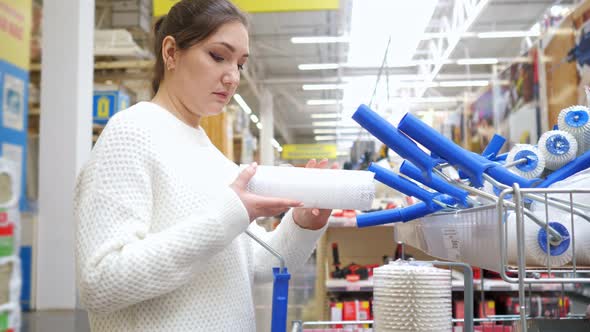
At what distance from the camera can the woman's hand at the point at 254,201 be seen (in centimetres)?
90

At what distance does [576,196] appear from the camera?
0.78m

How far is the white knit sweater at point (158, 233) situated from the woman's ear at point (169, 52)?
0.39 feet

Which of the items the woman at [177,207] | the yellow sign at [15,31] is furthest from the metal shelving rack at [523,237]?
the yellow sign at [15,31]

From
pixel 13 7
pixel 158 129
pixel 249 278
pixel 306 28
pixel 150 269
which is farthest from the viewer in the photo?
pixel 306 28

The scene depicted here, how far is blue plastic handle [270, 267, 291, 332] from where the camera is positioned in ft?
2.85

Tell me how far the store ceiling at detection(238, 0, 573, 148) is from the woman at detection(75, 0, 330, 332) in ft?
17.5

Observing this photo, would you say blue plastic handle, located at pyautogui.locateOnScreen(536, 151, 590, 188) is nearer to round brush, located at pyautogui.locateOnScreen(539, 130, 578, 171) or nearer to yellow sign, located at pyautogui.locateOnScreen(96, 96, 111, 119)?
round brush, located at pyautogui.locateOnScreen(539, 130, 578, 171)

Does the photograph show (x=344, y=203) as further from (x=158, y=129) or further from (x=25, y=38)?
(x=25, y=38)

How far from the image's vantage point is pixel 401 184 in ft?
3.19

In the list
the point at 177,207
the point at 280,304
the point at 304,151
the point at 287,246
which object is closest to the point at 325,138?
the point at 304,151

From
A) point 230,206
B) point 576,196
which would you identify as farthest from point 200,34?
point 576,196

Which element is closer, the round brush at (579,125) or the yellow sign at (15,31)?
the round brush at (579,125)

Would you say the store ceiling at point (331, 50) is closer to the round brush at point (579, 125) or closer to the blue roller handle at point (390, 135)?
the round brush at point (579, 125)

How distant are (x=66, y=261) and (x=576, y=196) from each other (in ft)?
13.4
